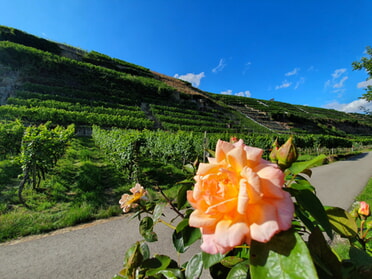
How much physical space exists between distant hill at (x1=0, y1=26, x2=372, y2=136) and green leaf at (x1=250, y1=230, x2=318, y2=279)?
56.5ft

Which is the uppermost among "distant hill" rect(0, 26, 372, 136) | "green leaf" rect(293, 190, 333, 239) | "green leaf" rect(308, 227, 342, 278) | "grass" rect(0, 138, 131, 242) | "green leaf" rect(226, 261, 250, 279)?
"distant hill" rect(0, 26, 372, 136)

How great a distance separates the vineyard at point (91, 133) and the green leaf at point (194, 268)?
30 cm

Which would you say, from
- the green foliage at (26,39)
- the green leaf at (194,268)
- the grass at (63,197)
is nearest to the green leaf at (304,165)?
the green leaf at (194,268)

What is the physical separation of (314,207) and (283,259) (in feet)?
0.50

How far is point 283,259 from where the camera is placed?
0.30 m

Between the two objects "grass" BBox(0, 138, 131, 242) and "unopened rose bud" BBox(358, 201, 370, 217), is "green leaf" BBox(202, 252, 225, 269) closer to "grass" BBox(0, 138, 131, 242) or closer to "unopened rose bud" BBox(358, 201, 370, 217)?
"unopened rose bud" BBox(358, 201, 370, 217)

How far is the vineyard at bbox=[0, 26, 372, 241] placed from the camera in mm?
3457

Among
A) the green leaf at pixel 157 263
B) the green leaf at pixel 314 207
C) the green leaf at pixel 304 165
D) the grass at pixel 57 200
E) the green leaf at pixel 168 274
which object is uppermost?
the green leaf at pixel 304 165

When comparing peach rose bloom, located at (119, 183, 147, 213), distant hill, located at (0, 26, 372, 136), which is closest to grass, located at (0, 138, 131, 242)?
peach rose bloom, located at (119, 183, 147, 213)

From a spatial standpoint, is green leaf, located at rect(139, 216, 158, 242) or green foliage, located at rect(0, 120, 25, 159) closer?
green leaf, located at rect(139, 216, 158, 242)

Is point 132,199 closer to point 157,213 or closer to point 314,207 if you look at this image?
point 157,213

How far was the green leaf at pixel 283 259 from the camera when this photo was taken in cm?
28

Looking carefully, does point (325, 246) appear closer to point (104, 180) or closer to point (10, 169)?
point (104, 180)

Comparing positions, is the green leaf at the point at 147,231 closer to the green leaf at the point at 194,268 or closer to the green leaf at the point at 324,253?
the green leaf at the point at 194,268
